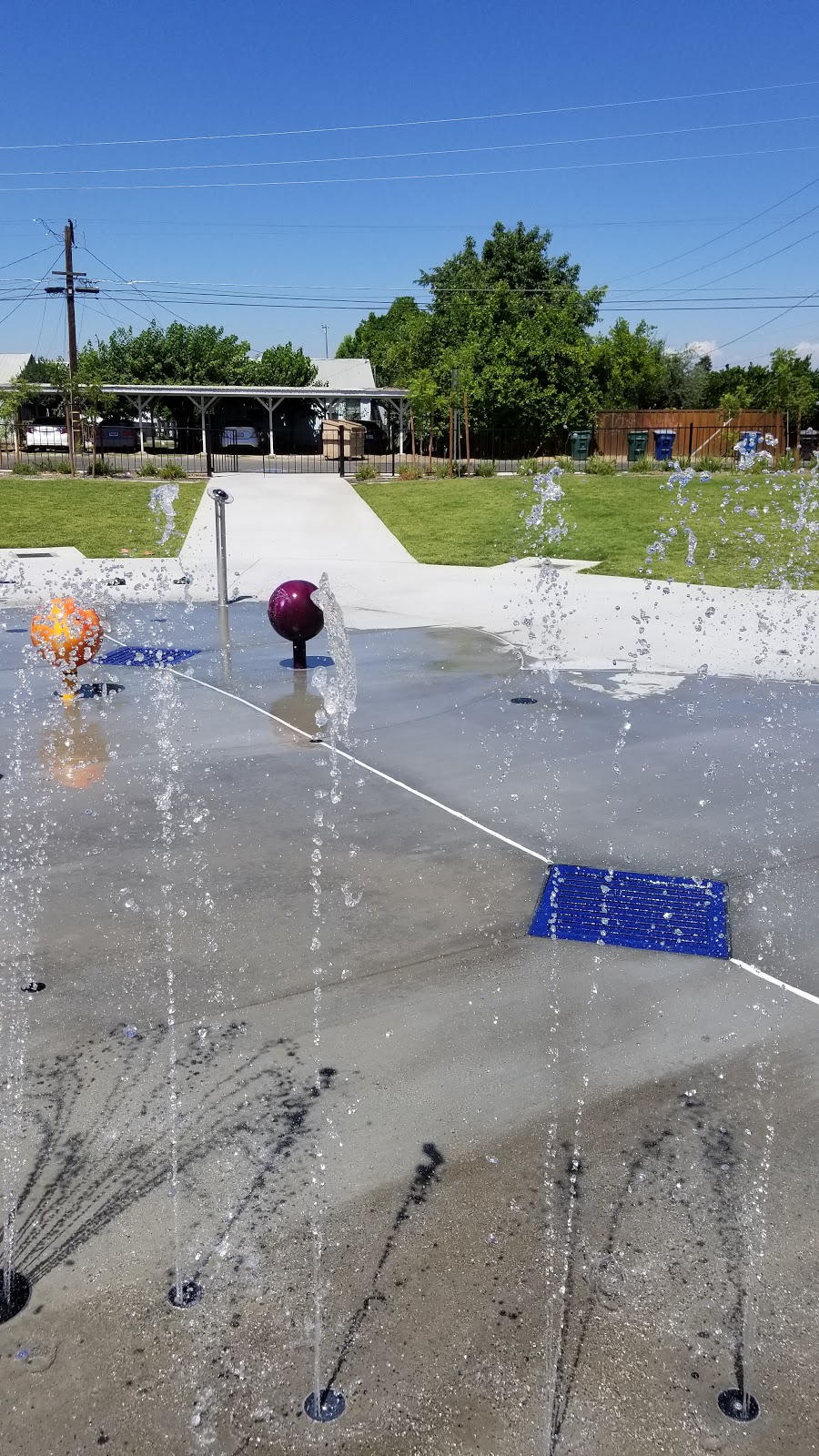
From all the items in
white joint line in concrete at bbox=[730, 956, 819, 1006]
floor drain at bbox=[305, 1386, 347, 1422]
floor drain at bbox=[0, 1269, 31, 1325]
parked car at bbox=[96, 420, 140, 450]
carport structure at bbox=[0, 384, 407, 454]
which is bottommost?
floor drain at bbox=[305, 1386, 347, 1422]

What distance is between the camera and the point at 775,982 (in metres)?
5.41

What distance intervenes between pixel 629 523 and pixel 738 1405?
80.3 feet

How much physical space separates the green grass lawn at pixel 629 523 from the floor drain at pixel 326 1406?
53.9ft

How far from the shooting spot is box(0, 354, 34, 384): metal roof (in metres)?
71.2

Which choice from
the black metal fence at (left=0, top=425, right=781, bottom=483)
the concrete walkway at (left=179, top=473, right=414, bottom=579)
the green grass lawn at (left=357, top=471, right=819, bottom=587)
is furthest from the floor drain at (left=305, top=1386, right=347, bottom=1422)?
the black metal fence at (left=0, top=425, right=781, bottom=483)

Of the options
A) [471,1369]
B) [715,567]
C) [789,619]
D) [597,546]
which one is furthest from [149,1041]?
[597,546]

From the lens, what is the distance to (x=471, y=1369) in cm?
318

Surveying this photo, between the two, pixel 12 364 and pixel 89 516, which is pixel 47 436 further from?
pixel 89 516

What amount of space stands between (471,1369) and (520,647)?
10574 millimetres

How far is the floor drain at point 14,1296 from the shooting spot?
3.38 m

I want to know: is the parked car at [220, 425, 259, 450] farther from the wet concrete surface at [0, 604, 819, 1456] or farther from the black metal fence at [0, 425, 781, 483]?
the wet concrete surface at [0, 604, 819, 1456]

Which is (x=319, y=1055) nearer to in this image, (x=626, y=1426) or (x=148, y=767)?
(x=626, y=1426)

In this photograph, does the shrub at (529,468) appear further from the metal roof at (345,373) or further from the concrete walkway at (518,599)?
the metal roof at (345,373)

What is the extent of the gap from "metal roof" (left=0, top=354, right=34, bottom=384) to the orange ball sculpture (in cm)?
6679
